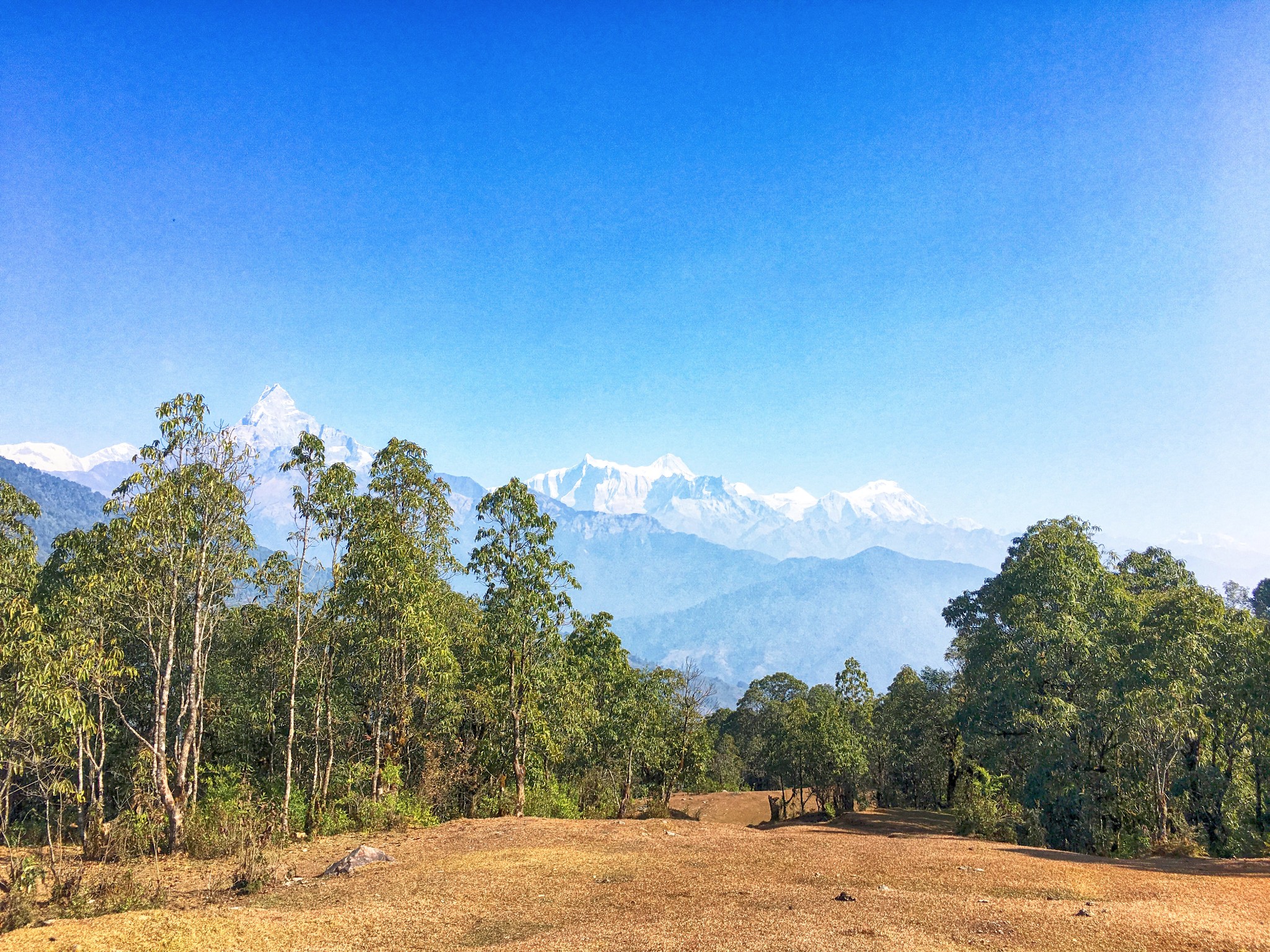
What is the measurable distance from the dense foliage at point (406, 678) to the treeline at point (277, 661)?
0.11 meters

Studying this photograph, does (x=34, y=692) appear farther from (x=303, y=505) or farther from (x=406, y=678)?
(x=406, y=678)

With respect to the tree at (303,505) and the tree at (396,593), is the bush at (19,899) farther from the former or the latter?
the tree at (396,593)

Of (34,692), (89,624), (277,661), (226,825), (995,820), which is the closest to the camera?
(34,692)

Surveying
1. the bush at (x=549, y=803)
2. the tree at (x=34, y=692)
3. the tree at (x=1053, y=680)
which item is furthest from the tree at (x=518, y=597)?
the tree at (x=1053, y=680)

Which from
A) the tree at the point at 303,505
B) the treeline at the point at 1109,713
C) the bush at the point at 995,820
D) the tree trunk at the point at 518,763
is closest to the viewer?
the tree at the point at 303,505

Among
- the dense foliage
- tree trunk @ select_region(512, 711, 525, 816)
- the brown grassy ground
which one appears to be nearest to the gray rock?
the brown grassy ground

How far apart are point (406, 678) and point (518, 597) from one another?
5.24m

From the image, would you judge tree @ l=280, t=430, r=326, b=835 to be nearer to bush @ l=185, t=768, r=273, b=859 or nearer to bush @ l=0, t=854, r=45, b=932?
bush @ l=185, t=768, r=273, b=859

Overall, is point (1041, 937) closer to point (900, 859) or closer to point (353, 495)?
point (900, 859)

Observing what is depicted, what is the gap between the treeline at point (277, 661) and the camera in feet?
58.8

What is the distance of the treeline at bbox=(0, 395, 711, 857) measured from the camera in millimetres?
17922

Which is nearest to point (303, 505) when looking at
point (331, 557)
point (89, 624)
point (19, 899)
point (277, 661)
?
point (331, 557)

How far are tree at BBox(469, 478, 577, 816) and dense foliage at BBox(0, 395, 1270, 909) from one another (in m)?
0.11

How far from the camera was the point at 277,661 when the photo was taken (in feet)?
88.0
